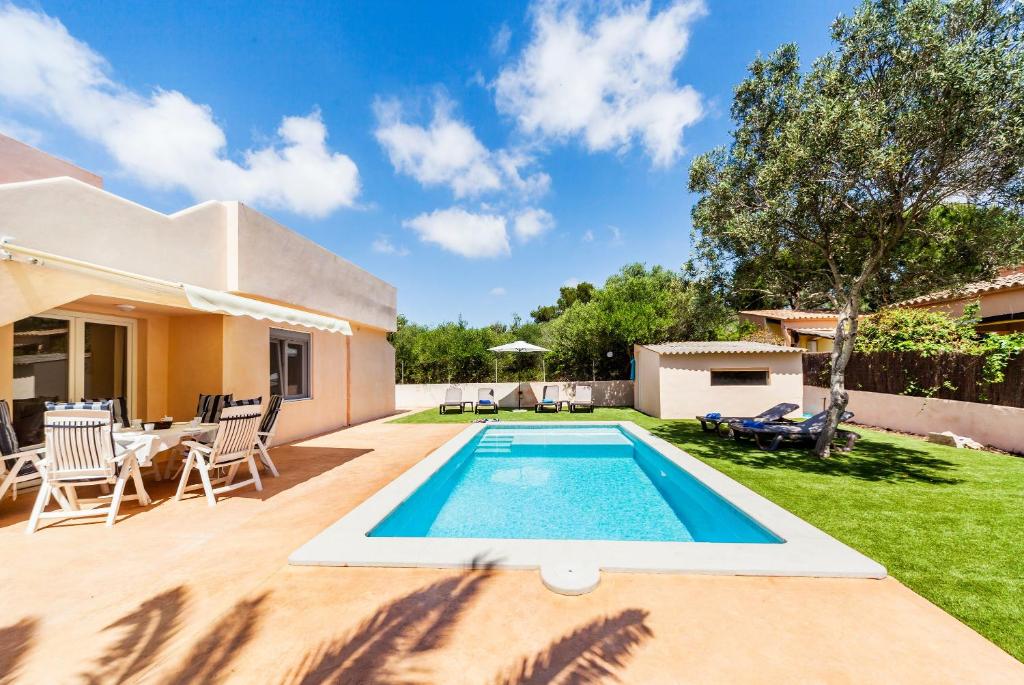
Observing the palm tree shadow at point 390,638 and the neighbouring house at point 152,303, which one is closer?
the palm tree shadow at point 390,638

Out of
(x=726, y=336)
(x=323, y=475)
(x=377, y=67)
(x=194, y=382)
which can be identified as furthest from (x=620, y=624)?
(x=726, y=336)

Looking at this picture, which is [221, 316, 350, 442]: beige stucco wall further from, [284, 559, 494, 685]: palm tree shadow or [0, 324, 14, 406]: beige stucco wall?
[284, 559, 494, 685]: palm tree shadow

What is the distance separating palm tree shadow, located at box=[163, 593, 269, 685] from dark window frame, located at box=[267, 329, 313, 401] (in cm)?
877

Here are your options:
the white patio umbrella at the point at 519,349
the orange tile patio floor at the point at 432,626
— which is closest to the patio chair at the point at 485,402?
the white patio umbrella at the point at 519,349

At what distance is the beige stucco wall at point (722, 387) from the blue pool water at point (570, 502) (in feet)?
19.9

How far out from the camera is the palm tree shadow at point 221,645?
8.86 ft

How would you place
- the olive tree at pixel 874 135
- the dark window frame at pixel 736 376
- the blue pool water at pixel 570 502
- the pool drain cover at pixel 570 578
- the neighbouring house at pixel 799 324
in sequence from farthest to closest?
the neighbouring house at pixel 799 324 → the dark window frame at pixel 736 376 → the olive tree at pixel 874 135 → the blue pool water at pixel 570 502 → the pool drain cover at pixel 570 578

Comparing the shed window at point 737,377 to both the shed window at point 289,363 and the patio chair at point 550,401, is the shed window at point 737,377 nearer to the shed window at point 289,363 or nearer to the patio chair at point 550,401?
the patio chair at point 550,401

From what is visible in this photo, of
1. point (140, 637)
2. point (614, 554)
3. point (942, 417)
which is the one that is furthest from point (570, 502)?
point (942, 417)

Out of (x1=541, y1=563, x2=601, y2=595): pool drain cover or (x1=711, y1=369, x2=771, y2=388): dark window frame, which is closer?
(x1=541, y1=563, x2=601, y2=595): pool drain cover

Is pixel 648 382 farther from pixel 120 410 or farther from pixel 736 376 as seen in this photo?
pixel 120 410

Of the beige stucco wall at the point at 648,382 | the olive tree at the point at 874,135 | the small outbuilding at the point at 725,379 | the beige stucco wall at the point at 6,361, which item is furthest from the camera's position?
the beige stucco wall at the point at 648,382

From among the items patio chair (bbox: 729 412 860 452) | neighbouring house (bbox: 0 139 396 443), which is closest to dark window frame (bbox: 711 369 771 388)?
patio chair (bbox: 729 412 860 452)

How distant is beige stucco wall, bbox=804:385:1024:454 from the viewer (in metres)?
9.87
